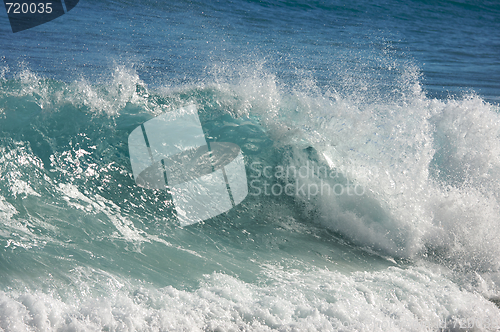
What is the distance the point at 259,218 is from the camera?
4.13m

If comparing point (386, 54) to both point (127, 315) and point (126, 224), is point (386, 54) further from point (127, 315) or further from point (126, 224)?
point (127, 315)

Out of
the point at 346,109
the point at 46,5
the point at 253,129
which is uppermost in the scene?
the point at 46,5

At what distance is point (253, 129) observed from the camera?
17.2 feet

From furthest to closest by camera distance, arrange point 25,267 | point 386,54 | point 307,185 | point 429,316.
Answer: point 386,54
point 307,185
point 429,316
point 25,267

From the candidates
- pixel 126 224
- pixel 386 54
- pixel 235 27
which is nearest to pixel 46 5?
pixel 235 27

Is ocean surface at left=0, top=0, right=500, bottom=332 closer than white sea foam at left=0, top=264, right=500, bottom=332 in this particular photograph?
No

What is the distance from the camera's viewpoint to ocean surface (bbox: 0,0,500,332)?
2666 millimetres

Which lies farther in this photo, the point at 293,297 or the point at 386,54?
the point at 386,54

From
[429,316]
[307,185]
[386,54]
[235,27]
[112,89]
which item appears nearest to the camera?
[429,316]

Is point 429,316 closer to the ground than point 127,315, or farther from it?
closer to the ground

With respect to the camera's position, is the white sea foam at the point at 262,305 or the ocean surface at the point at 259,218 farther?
the ocean surface at the point at 259,218

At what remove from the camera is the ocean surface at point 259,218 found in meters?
2.67

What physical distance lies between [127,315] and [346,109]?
382cm

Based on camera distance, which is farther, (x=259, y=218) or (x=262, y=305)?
(x=259, y=218)
